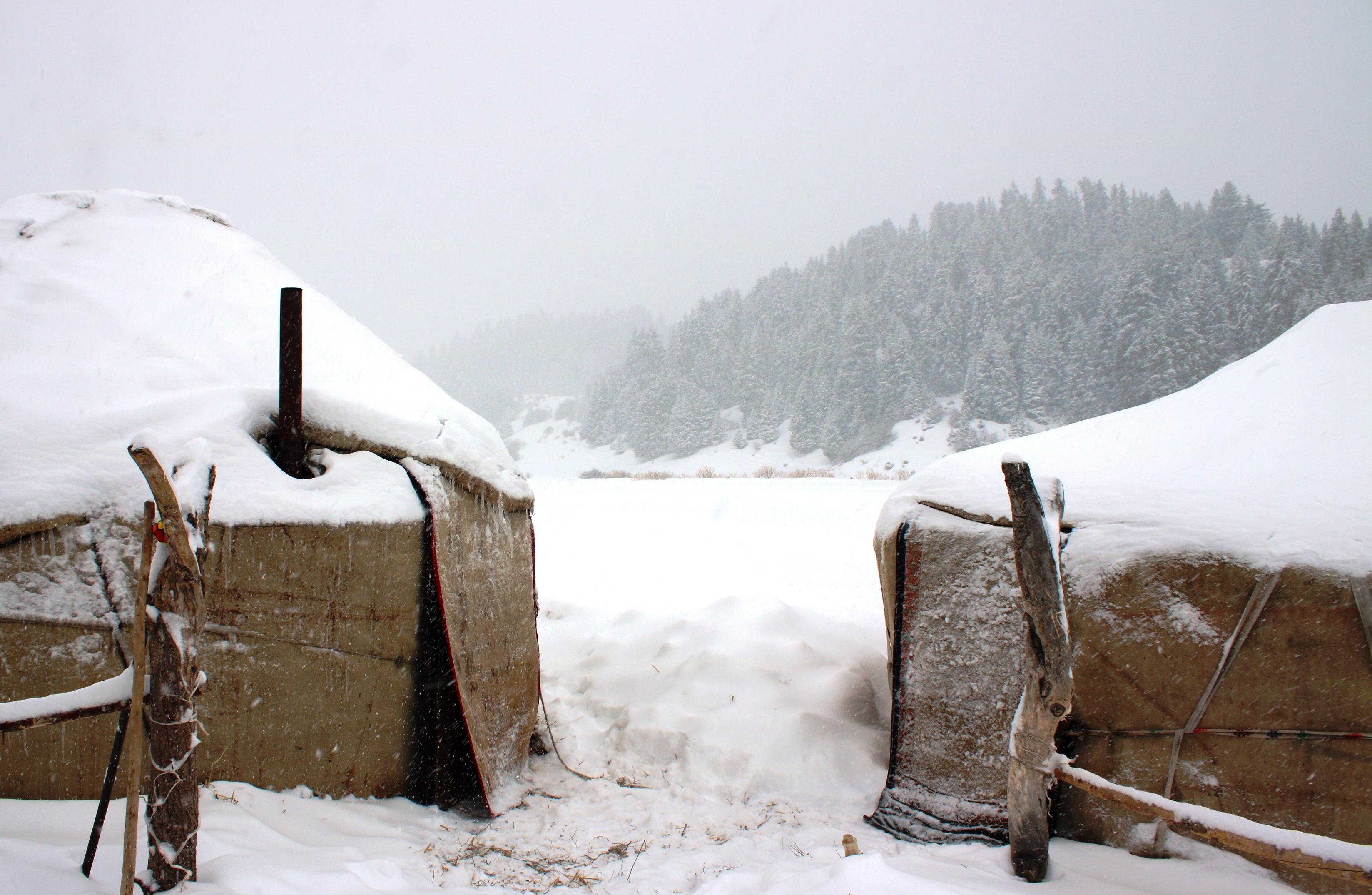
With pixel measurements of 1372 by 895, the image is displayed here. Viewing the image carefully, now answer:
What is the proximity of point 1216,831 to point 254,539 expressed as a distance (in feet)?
10.4

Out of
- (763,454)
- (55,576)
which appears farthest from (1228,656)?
(763,454)

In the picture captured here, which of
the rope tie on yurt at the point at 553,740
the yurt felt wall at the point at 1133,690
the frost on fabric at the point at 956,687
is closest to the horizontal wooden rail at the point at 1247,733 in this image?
the yurt felt wall at the point at 1133,690

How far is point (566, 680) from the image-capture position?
456 cm

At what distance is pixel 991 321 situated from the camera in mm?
50531

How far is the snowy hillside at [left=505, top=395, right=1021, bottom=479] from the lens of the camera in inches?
1593

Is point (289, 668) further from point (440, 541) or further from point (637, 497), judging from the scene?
point (637, 497)

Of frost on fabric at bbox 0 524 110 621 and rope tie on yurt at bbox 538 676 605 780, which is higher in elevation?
frost on fabric at bbox 0 524 110 621

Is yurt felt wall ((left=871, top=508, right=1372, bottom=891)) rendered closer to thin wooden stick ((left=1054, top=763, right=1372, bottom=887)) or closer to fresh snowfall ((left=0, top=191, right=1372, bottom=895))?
fresh snowfall ((left=0, top=191, right=1372, bottom=895))

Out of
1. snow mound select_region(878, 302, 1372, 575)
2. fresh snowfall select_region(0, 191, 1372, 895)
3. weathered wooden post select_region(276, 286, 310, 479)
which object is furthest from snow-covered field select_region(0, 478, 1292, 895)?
weathered wooden post select_region(276, 286, 310, 479)

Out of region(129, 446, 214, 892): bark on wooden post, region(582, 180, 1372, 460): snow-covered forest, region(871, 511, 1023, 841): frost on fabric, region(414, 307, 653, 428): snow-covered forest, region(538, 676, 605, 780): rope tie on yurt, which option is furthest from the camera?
region(414, 307, 653, 428): snow-covered forest

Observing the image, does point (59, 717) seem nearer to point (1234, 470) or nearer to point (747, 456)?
point (1234, 470)

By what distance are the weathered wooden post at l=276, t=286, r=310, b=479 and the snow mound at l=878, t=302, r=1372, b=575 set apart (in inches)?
105

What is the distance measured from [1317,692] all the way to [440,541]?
3.31 m

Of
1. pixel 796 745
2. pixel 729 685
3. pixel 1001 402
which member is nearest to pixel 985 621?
pixel 796 745
